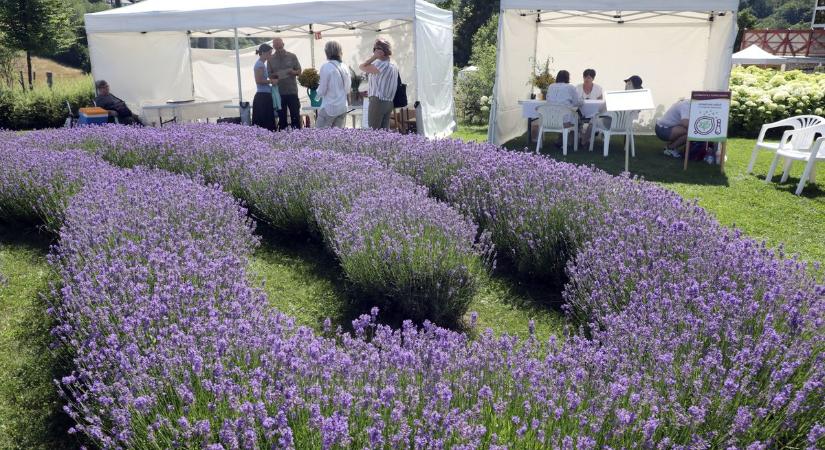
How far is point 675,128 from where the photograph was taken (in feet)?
28.3

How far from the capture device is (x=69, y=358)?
2.90 m

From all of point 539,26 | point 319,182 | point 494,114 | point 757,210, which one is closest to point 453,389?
point 319,182

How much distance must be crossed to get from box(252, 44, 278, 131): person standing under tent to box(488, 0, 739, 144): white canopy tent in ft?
9.90

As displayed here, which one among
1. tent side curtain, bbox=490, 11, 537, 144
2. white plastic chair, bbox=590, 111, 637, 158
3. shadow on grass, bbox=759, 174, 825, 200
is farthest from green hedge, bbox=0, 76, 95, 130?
shadow on grass, bbox=759, 174, 825, 200

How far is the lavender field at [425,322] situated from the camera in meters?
1.77

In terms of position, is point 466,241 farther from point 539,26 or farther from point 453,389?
point 539,26

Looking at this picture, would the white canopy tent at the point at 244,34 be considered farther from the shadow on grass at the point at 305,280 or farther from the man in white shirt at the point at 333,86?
the shadow on grass at the point at 305,280

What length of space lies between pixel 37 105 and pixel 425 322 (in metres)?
14.0

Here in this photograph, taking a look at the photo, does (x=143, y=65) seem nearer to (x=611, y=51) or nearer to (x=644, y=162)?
(x=611, y=51)

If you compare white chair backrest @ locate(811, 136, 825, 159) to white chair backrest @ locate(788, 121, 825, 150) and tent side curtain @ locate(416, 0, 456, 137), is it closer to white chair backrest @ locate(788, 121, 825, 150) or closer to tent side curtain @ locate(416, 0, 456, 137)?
white chair backrest @ locate(788, 121, 825, 150)

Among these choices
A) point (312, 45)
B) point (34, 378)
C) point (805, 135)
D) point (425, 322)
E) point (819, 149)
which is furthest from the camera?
point (312, 45)

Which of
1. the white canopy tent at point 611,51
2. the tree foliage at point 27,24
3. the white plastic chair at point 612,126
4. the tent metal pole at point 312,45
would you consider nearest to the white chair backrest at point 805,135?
the white canopy tent at point 611,51

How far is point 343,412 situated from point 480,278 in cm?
174

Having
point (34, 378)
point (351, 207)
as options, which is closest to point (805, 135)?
point (351, 207)
